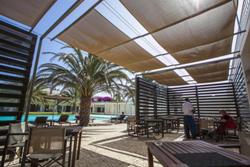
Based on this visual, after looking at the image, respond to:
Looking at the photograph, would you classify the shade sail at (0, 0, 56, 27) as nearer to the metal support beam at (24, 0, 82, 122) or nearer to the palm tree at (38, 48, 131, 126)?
the metal support beam at (24, 0, 82, 122)

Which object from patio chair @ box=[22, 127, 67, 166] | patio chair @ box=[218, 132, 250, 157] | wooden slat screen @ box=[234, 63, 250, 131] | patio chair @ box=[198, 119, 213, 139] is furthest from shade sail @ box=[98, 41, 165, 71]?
patio chair @ box=[218, 132, 250, 157]

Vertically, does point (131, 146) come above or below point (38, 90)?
below

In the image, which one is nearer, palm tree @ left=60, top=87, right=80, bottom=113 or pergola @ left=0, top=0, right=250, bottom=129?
pergola @ left=0, top=0, right=250, bottom=129

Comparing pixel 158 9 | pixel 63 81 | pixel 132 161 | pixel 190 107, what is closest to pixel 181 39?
pixel 158 9

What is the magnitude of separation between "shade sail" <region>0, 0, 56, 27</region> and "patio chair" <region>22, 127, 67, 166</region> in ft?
8.77

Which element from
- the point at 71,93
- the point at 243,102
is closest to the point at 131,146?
the point at 243,102

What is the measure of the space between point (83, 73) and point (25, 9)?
5.57m

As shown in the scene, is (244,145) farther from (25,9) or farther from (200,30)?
(25,9)

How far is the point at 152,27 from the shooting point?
3.66m

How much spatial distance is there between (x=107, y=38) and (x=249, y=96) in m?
4.84

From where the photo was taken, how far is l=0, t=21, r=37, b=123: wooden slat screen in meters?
3.45

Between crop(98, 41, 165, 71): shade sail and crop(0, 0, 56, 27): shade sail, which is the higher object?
crop(0, 0, 56, 27): shade sail

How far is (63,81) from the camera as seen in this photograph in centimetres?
823

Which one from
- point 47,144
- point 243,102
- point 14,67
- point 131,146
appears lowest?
point 131,146
